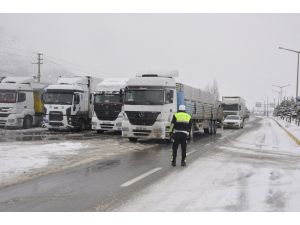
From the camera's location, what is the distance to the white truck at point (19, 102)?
29.1 metres

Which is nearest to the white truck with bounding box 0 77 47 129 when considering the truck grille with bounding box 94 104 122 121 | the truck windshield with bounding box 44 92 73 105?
the truck windshield with bounding box 44 92 73 105

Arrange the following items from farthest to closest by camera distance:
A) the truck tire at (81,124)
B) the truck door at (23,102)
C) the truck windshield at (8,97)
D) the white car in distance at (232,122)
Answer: the white car in distance at (232,122)
the truck door at (23,102)
the truck windshield at (8,97)
the truck tire at (81,124)

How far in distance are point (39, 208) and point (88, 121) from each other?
74.5 ft

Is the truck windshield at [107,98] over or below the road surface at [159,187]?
over

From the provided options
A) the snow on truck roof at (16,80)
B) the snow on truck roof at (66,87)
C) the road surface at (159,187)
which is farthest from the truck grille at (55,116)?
the road surface at (159,187)

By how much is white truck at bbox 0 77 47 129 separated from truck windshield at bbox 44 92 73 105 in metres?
3.22

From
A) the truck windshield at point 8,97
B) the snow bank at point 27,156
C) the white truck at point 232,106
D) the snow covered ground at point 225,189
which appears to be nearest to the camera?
the snow covered ground at point 225,189

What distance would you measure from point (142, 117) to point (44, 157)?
6563mm

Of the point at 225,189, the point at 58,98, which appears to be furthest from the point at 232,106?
the point at 225,189

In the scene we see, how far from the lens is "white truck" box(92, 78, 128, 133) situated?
25.4 meters

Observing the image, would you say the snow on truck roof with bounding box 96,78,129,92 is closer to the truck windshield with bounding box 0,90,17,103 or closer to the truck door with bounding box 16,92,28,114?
the truck door with bounding box 16,92,28,114

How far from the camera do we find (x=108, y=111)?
25562mm

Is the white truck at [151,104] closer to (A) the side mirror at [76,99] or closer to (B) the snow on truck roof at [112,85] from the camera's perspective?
(B) the snow on truck roof at [112,85]

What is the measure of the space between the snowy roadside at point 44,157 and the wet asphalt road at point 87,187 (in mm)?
568
